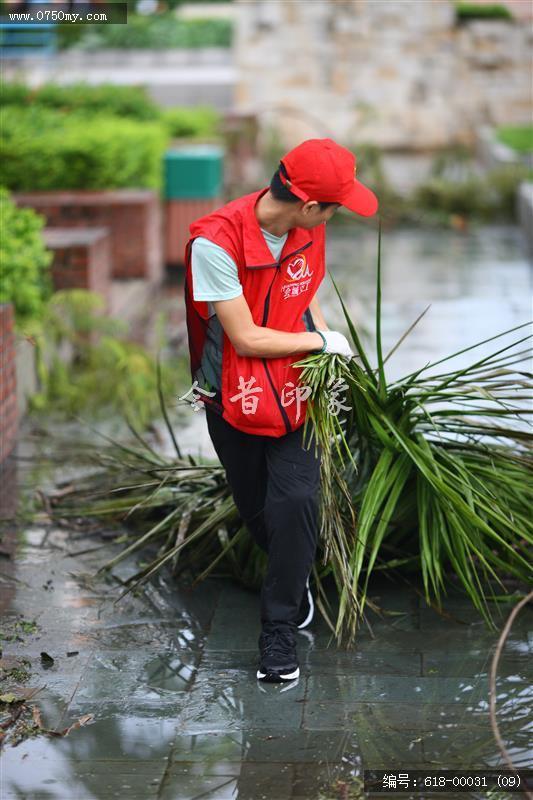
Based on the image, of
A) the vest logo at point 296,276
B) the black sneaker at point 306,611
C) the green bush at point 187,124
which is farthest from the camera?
the green bush at point 187,124

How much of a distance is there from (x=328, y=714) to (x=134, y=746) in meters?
0.61

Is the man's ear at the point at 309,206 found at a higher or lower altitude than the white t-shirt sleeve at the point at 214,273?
higher

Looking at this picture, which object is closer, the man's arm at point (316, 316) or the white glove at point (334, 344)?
the white glove at point (334, 344)

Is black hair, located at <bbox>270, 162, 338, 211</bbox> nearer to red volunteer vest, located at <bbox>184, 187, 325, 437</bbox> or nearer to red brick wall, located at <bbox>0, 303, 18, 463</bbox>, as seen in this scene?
red volunteer vest, located at <bbox>184, 187, 325, 437</bbox>

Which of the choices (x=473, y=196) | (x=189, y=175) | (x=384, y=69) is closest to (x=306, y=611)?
(x=189, y=175)

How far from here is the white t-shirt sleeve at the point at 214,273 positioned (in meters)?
3.79

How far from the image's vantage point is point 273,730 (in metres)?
3.67

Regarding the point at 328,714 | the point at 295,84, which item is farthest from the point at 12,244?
the point at 295,84

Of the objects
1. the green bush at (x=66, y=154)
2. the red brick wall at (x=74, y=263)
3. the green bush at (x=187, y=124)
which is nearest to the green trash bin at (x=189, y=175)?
the green bush at (x=66, y=154)

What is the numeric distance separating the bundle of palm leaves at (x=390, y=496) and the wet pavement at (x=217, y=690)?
0.43 ft

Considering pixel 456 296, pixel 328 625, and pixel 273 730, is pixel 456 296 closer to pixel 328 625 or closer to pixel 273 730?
pixel 328 625

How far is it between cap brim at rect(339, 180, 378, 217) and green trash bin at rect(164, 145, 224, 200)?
9.05m

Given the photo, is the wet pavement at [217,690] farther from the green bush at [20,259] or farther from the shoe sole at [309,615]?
the green bush at [20,259]

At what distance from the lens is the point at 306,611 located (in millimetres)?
4465
